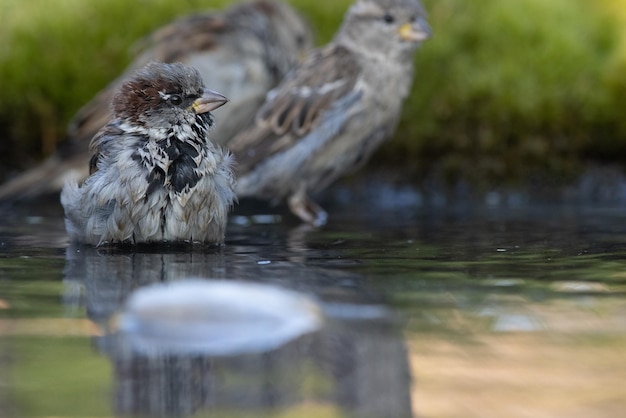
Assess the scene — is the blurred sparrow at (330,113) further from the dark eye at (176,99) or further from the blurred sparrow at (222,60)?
the dark eye at (176,99)

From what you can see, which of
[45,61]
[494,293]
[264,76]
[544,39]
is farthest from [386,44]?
[494,293]

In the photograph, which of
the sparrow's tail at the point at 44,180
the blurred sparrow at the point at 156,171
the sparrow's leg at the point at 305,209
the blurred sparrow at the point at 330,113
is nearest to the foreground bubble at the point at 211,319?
the blurred sparrow at the point at 156,171

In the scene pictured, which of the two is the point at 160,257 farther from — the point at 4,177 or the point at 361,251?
the point at 4,177

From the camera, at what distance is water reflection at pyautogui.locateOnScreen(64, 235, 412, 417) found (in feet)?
7.38

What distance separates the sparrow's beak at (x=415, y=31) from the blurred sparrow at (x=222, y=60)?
926mm

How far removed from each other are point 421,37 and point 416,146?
1132 mm

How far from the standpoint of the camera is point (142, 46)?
24.3 ft

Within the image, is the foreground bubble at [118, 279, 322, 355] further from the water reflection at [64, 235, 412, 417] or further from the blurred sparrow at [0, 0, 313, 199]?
the blurred sparrow at [0, 0, 313, 199]

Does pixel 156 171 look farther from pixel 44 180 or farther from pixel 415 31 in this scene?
pixel 415 31

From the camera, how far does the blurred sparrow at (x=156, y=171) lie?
4.65 m

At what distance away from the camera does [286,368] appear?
8.22 feet

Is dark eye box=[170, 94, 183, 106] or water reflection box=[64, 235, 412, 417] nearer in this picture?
water reflection box=[64, 235, 412, 417]

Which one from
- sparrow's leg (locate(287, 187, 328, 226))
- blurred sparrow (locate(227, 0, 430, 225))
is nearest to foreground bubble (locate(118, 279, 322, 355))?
sparrow's leg (locate(287, 187, 328, 226))

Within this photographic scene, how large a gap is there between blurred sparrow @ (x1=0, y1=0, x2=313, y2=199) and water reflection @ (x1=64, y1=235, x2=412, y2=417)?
348 centimetres
